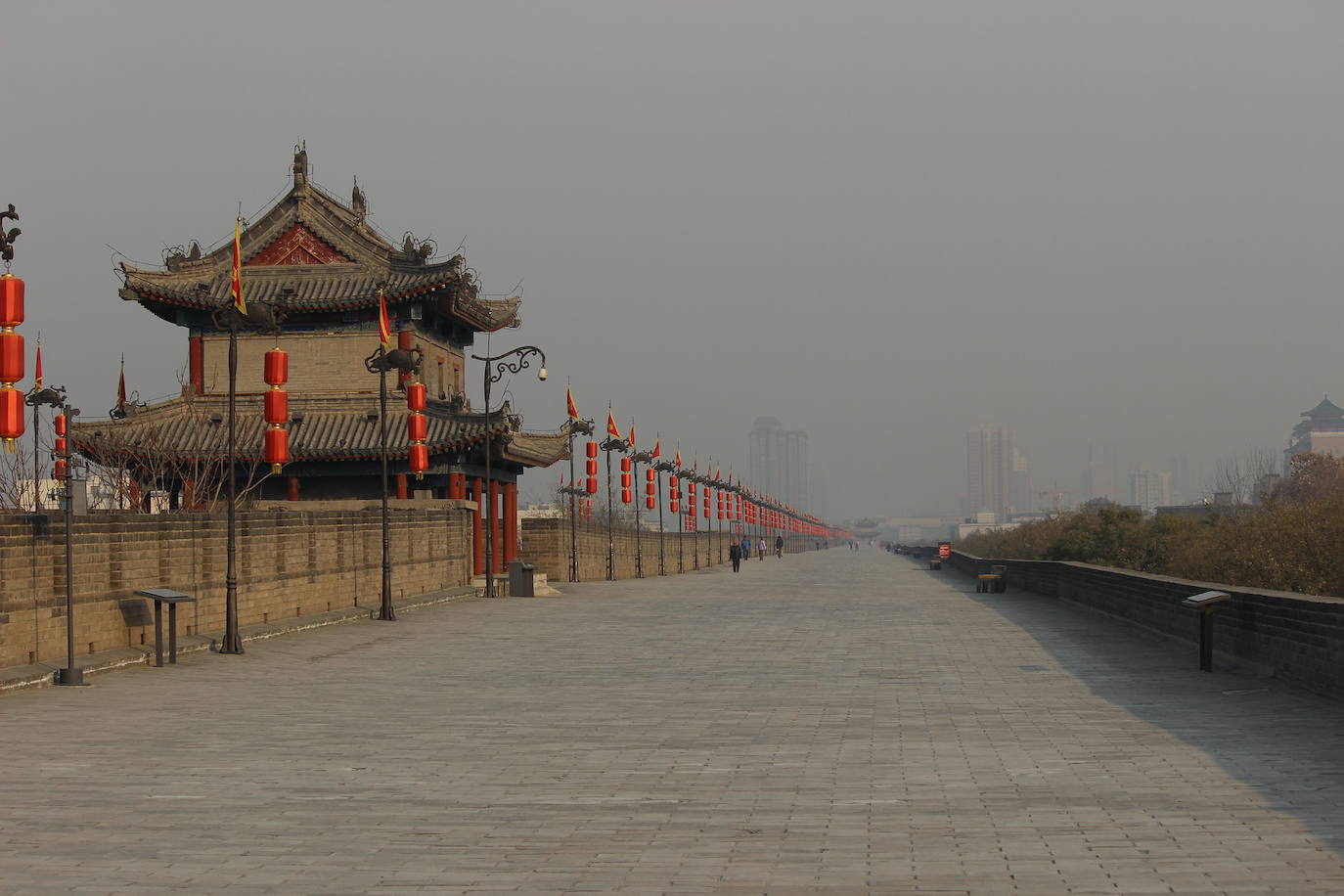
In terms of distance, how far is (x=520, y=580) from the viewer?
3991 cm

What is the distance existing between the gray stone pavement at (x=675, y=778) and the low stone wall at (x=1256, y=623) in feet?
1.23

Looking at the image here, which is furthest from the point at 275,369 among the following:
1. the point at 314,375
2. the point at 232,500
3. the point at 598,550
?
the point at 598,550

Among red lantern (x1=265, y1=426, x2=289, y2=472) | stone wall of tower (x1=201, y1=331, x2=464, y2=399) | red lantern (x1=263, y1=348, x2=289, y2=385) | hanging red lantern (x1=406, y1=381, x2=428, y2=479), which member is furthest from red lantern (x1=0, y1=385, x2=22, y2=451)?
stone wall of tower (x1=201, y1=331, x2=464, y2=399)

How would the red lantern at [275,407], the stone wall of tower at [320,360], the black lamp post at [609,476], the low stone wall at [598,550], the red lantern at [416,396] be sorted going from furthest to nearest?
the black lamp post at [609,476], the low stone wall at [598,550], the stone wall of tower at [320,360], the red lantern at [416,396], the red lantern at [275,407]

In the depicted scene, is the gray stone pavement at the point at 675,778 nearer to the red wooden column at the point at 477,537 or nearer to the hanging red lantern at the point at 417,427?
the hanging red lantern at the point at 417,427

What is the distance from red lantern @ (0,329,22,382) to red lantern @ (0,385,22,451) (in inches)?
8.5

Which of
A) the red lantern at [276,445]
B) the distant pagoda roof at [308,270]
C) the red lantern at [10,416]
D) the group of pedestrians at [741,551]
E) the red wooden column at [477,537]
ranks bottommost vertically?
the group of pedestrians at [741,551]

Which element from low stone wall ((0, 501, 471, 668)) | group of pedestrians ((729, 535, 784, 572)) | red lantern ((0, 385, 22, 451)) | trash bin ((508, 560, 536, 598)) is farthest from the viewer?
group of pedestrians ((729, 535, 784, 572))

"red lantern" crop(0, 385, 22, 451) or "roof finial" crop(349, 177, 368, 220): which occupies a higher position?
"roof finial" crop(349, 177, 368, 220)

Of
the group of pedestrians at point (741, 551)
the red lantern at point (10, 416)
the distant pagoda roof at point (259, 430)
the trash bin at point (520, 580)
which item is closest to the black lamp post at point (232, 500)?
the red lantern at point (10, 416)

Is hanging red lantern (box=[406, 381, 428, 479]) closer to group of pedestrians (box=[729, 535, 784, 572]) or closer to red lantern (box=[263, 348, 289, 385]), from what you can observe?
red lantern (box=[263, 348, 289, 385])

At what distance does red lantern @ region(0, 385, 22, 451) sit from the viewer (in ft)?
52.1

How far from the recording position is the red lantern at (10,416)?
1587 centimetres

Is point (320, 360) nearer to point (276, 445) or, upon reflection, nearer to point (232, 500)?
point (276, 445)
